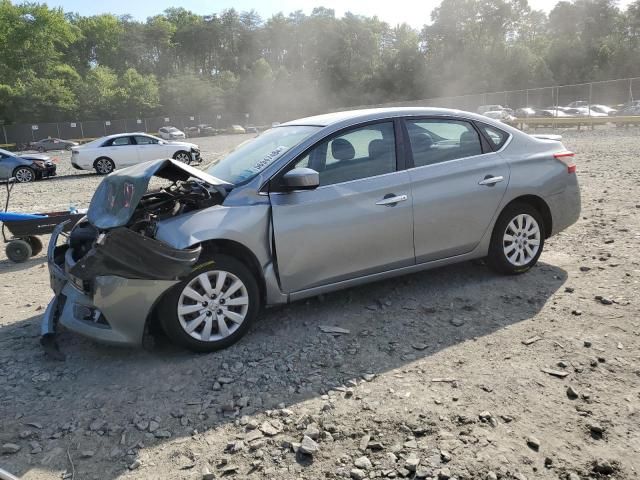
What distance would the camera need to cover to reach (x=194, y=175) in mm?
4148

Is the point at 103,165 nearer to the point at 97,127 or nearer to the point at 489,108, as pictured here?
the point at 489,108

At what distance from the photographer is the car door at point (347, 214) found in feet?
13.5

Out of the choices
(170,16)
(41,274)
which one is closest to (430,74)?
(170,16)

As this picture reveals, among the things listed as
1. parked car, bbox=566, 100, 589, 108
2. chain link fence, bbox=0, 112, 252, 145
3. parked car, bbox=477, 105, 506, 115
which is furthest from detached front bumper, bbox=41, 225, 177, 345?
chain link fence, bbox=0, 112, 252, 145

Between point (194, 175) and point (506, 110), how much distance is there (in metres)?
37.6

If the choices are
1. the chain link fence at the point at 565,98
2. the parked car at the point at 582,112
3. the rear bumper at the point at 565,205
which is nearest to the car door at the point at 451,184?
the rear bumper at the point at 565,205

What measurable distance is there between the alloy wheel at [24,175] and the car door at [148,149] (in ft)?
11.7

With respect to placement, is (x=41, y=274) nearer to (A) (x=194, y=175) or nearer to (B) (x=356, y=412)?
(A) (x=194, y=175)

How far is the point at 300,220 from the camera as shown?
4.11 meters

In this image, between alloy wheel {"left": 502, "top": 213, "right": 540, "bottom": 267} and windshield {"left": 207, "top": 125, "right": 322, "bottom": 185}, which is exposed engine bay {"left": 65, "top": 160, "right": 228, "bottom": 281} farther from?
alloy wheel {"left": 502, "top": 213, "right": 540, "bottom": 267}

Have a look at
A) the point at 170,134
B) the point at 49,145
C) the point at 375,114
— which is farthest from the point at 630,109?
the point at 49,145

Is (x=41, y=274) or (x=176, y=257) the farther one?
(x=41, y=274)

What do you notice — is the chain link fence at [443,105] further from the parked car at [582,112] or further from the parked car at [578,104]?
the parked car at [582,112]

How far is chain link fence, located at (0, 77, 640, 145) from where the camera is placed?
3262 centimetres
